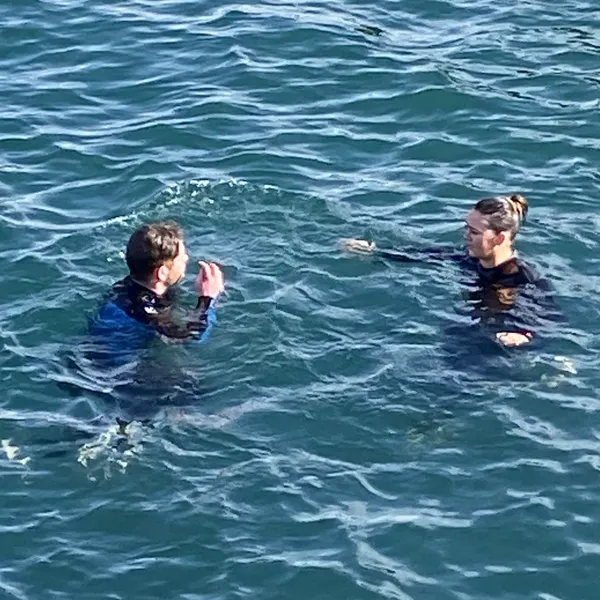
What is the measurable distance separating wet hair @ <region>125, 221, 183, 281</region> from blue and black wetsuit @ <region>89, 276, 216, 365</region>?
222 millimetres

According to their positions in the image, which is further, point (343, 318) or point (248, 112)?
point (248, 112)

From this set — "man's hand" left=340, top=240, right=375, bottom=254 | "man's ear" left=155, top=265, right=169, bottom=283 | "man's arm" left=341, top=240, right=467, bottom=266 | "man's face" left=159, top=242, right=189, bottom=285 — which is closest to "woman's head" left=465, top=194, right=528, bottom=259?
"man's arm" left=341, top=240, right=467, bottom=266

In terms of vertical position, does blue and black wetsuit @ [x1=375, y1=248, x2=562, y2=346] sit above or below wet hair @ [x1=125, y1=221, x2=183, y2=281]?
below

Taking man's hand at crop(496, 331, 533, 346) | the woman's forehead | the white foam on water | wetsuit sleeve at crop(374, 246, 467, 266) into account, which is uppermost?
the woman's forehead

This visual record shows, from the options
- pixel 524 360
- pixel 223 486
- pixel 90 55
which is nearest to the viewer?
pixel 223 486

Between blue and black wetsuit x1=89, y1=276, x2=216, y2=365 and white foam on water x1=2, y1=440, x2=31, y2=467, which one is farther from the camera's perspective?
blue and black wetsuit x1=89, y1=276, x2=216, y2=365

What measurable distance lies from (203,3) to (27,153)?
497 centimetres

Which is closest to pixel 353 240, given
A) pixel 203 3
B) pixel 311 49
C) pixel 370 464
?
pixel 370 464

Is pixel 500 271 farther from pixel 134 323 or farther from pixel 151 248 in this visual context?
pixel 134 323

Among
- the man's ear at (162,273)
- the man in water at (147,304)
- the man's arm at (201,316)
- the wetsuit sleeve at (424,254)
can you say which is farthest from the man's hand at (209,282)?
the wetsuit sleeve at (424,254)

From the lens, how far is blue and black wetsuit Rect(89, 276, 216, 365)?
45.7ft

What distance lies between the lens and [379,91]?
19.8 metres

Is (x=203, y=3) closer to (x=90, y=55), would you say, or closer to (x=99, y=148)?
(x=90, y=55)

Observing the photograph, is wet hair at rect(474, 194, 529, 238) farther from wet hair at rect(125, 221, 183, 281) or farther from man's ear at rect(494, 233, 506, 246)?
wet hair at rect(125, 221, 183, 281)
